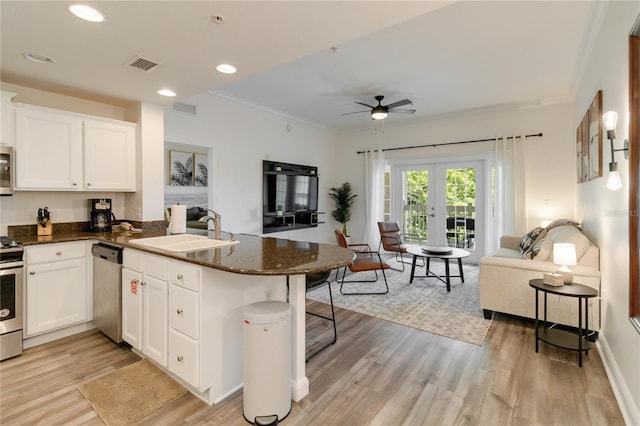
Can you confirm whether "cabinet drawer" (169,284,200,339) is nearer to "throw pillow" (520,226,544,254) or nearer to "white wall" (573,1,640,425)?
"white wall" (573,1,640,425)

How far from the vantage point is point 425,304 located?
380 centimetres

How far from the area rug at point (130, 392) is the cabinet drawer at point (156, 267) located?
73 centimetres

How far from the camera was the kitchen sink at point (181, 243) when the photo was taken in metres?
2.41

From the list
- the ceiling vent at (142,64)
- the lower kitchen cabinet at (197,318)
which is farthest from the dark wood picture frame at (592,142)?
the ceiling vent at (142,64)

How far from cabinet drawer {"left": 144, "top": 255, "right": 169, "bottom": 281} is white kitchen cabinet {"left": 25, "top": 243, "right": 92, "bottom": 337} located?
1.09 meters

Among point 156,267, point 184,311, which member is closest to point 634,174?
point 184,311

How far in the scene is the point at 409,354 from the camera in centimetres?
262

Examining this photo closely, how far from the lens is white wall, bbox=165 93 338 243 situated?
4.50 metres

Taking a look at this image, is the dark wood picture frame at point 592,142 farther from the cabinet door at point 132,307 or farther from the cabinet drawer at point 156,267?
the cabinet door at point 132,307

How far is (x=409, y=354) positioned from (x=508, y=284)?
1317 millimetres

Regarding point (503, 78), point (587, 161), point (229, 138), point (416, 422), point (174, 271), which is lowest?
point (416, 422)

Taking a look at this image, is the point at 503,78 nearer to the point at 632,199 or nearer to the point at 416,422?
the point at 632,199

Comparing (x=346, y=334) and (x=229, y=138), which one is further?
(x=229, y=138)

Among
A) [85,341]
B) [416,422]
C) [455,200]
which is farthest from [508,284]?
[85,341]
